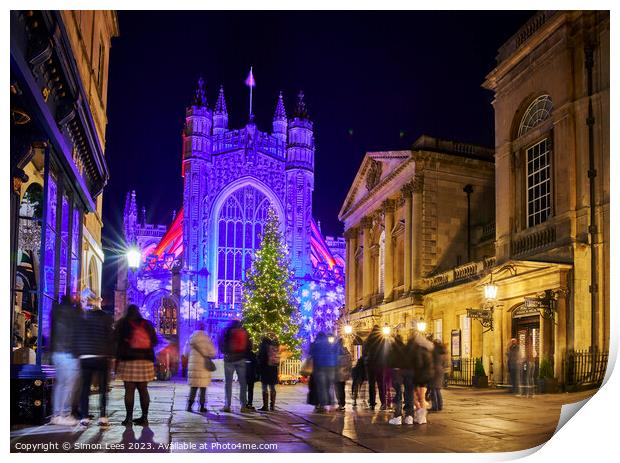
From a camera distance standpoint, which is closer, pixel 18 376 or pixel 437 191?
pixel 18 376

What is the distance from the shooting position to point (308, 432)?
8945 mm

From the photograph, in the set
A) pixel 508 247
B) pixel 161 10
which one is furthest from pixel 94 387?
pixel 508 247

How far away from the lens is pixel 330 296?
1373 centimetres

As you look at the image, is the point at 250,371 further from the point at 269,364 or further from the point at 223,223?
the point at 223,223

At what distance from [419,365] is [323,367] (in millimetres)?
1860

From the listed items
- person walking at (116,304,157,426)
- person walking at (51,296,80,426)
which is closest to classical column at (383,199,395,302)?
person walking at (116,304,157,426)

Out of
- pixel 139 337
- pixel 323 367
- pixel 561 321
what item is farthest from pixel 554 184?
pixel 139 337

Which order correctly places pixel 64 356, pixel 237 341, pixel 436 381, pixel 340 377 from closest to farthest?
pixel 64 356, pixel 436 381, pixel 237 341, pixel 340 377

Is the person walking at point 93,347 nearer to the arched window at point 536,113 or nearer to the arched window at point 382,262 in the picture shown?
the arched window at point 536,113

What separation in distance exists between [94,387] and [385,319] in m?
16.1

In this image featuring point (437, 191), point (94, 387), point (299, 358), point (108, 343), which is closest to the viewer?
point (108, 343)

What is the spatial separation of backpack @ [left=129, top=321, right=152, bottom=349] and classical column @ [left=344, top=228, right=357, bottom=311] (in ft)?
82.1

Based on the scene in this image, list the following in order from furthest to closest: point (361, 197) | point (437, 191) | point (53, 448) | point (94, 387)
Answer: point (361, 197) → point (437, 191) → point (94, 387) → point (53, 448)
